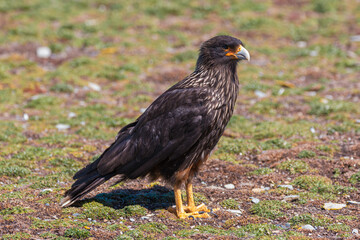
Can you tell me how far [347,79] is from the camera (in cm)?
1563

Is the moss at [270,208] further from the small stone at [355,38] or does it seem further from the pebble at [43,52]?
the small stone at [355,38]

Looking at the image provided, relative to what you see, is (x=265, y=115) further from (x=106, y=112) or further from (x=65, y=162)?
(x=65, y=162)

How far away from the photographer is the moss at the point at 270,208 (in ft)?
26.5

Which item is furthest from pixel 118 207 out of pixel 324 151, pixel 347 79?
pixel 347 79

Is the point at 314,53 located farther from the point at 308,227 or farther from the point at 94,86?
the point at 308,227

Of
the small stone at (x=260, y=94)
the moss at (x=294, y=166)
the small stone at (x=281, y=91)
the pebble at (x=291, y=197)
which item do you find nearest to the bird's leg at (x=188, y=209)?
the pebble at (x=291, y=197)

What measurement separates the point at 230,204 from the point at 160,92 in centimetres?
710

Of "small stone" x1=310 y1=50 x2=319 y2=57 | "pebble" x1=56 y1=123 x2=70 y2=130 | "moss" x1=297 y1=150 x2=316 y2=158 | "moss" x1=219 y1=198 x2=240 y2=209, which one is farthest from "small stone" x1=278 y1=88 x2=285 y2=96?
"moss" x1=219 y1=198 x2=240 y2=209

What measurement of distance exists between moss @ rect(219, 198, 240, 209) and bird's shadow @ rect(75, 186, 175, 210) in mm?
840

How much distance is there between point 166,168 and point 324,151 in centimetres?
413

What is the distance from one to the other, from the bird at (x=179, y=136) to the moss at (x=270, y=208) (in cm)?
83

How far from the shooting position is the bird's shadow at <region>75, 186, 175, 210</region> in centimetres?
839

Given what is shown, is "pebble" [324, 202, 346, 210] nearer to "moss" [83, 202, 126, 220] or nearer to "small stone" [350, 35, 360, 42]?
"moss" [83, 202, 126, 220]

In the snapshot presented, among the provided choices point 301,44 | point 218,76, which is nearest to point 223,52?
point 218,76
